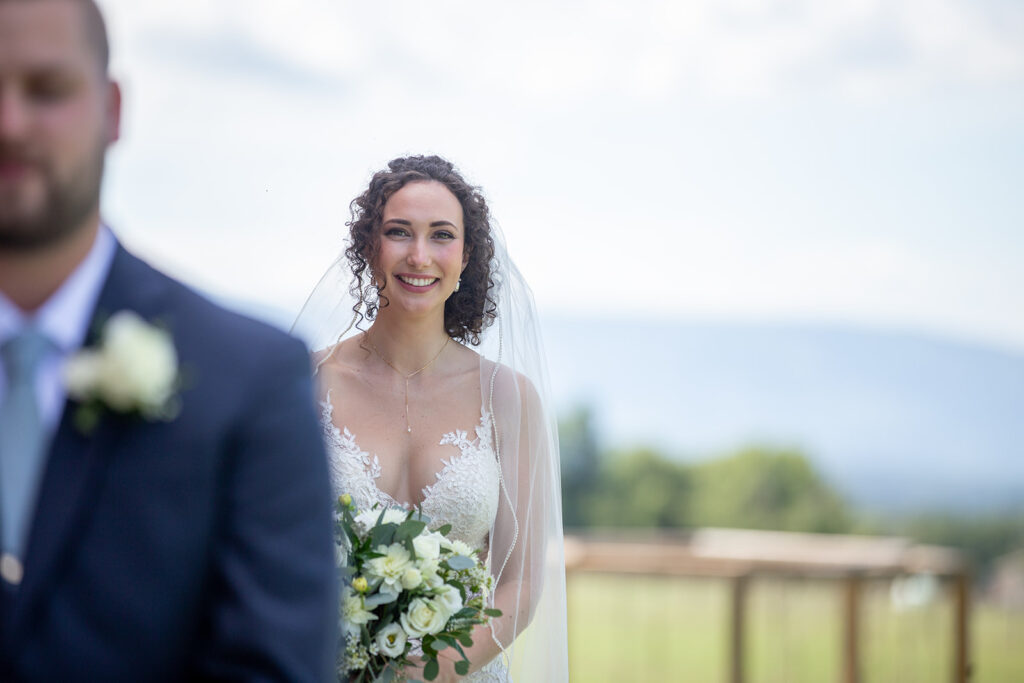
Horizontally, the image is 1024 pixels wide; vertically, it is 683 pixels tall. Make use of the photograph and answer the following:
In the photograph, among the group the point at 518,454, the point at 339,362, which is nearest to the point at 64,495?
the point at 339,362

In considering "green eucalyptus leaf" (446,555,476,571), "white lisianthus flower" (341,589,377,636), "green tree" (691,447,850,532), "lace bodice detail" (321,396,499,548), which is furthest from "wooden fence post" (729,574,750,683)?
"green tree" (691,447,850,532)

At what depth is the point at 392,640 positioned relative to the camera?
9.75 feet

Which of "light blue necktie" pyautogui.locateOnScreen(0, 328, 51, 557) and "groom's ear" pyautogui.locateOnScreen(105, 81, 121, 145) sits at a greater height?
"groom's ear" pyautogui.locateOnScreen(105, 81, 121, 145)

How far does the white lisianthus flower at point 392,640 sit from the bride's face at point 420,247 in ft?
3.69

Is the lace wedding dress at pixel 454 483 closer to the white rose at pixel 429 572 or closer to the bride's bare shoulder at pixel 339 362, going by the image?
the bride's bare shoulder at pixel 339 362

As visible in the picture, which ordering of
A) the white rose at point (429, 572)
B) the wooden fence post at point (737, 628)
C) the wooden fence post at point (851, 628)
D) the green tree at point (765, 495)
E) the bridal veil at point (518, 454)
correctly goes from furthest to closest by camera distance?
the green tree at point (765, 495)
the wooden fence post at point (851, 628)
the wooden fence post at point (737, 628)
the bridal veil at point (518, 454)
the white rose at point (429, 572)

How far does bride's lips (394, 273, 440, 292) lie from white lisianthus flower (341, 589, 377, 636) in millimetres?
1136

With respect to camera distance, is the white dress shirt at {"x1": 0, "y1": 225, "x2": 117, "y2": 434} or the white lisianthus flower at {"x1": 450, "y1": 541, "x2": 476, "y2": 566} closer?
the white dress shirt at {"x1": 0, "y1": 225, "x2": 117, "y2": 434}

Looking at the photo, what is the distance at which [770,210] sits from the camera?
Answer: 3775 cm

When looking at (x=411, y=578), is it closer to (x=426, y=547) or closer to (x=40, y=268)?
(x=426, y=547)

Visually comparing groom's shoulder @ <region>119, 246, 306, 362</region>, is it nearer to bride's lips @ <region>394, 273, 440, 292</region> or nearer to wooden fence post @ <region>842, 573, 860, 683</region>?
bride's lips @ <region>394, 273, 440, 292</region>

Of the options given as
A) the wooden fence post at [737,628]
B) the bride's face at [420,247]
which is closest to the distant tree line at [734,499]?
the wooden fence post at [737,628]

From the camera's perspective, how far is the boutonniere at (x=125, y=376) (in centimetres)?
137

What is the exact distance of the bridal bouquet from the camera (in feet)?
9.55
